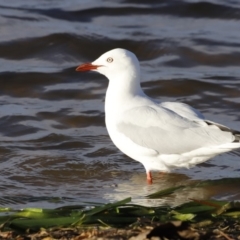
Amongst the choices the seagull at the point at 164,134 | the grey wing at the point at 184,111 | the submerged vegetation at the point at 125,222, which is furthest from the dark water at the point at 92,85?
the submerged vegetation at the point at 125,222

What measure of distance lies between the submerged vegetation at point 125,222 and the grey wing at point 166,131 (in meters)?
1.93

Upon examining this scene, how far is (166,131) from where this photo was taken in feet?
22.7

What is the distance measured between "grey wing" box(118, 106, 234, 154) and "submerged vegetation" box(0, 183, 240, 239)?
6.33 feet

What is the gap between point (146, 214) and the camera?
4.68 metres

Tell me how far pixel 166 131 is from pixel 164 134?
3 centimetres

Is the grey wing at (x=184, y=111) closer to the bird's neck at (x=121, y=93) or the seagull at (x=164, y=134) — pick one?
the seagull at (x=164, y=134)

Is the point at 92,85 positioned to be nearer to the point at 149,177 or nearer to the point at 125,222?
the point at 149,177

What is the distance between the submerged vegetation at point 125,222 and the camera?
4140 mm

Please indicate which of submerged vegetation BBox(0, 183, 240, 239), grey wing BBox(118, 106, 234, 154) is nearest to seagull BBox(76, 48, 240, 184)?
grey wing BBox(118, 106, 234, 154)

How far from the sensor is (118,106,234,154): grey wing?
6840mm

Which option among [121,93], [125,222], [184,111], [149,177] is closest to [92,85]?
[121,93]

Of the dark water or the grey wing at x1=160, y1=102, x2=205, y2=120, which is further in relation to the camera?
the dark water

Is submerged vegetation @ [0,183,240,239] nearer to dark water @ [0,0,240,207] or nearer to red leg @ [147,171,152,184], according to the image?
dark water @ [0,0,240,207]

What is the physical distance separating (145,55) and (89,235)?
7.63 meters
